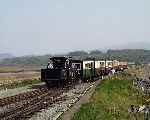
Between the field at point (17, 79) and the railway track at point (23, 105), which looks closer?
the railway track at point (23, 105)

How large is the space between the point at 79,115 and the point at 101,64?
155ft

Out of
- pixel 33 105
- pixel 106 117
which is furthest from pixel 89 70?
pixel 106 117

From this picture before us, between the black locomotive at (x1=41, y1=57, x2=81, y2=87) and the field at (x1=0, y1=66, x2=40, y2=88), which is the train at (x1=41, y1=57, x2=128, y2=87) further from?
the field at (x1=0, y1=66, x2=40, y2=88)

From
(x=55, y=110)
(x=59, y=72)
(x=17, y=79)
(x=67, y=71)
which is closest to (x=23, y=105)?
(x=55, y=110)

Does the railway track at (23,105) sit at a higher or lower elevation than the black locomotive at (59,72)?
lower

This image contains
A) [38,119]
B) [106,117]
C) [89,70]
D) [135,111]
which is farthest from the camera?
[89,70]

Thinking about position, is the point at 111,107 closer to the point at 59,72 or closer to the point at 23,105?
the point at 23,105

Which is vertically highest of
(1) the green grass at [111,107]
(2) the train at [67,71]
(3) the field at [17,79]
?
(2) the train at [67,71]

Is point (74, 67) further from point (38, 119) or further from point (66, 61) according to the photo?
point (38, 119)

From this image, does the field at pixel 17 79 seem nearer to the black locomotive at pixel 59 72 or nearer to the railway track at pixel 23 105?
the black locomotive at pixel 59 72

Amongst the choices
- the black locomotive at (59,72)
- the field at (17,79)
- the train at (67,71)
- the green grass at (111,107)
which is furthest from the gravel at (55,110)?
the field at (17,79)

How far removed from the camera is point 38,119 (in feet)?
81.0

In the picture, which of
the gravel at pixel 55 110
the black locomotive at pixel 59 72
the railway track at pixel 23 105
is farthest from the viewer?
the black locomotive at pixel 59 72

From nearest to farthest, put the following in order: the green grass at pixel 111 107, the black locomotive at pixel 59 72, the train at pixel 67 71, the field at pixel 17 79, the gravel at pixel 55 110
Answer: the gravel at pixel 55 110, the green grass at pixel 111 107, the black locomotive at pixel 59 72, the train at pixel 67 71, the field at pixel 17 79
